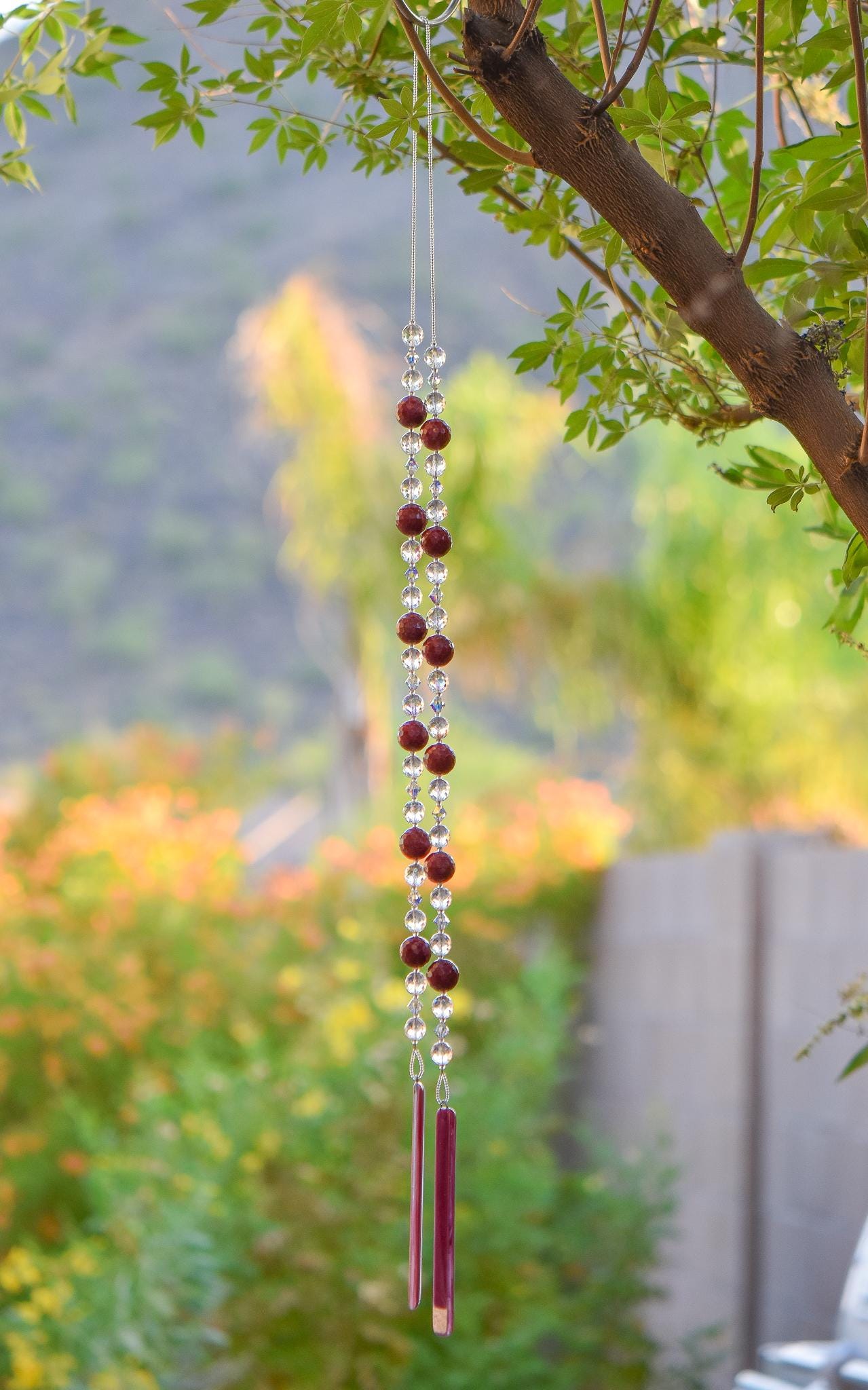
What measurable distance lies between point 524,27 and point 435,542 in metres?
0.38

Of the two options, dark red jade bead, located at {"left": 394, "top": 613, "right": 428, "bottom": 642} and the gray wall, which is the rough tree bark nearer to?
dark red jade bead, located at {"left": 394, "top": 613, "right": 428, "bottom": 642}

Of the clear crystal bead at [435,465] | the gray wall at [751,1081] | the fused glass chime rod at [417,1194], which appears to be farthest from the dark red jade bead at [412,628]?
the gray wall at [751,1081]

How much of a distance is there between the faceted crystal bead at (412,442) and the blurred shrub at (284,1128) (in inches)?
72.0

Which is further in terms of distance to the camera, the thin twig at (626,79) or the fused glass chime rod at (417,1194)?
the fused glass chime rod at (417,1194)

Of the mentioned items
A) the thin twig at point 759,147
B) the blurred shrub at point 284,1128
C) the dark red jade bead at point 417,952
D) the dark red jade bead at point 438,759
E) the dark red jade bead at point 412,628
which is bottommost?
the blurred shrub at point 284,1128

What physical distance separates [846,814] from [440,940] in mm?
4137

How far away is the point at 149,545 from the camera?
18.5m

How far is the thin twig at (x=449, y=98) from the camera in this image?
882mm

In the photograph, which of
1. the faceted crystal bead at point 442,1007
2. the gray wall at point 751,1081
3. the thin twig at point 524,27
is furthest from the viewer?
the gray wall at point 751,1081

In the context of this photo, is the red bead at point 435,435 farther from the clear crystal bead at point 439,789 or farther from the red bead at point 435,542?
the clear crystal bead at point 439,789

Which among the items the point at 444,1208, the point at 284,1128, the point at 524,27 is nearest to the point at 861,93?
the point at 524,27

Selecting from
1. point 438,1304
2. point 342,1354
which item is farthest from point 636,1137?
point 438,1304

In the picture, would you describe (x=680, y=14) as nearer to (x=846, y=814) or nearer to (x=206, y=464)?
(x=846, y=814)

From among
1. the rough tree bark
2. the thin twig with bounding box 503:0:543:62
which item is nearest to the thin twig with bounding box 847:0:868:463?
the rough tree bark
